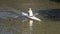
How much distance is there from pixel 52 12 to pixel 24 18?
426 mm

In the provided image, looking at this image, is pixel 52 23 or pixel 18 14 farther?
pixel 18 14

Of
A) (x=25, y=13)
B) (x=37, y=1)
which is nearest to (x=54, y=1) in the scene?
(x=37, y=1)

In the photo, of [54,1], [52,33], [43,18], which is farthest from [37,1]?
[52,33]

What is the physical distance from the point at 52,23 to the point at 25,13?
44 centimetres

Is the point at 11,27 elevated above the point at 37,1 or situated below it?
below

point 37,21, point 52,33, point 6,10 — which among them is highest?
point 6,10

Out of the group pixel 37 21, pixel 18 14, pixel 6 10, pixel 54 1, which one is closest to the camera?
pixel 37 21

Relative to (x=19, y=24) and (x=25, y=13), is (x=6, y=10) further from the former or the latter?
(x=19, y=24)

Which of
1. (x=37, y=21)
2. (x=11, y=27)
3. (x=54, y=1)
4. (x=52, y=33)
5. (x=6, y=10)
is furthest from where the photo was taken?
(x=54, y=1)

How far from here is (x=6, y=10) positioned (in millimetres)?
2197

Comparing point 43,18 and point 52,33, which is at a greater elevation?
point 43,18

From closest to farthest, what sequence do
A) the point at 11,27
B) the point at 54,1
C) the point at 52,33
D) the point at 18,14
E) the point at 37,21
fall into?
the point at 52,33 < the point at 11,27 < the point at 37,21 < the point at 18,14 < the point at 54,1

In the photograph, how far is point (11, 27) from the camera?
1.68m

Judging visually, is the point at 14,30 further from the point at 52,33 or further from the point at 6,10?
the point at 6,10
